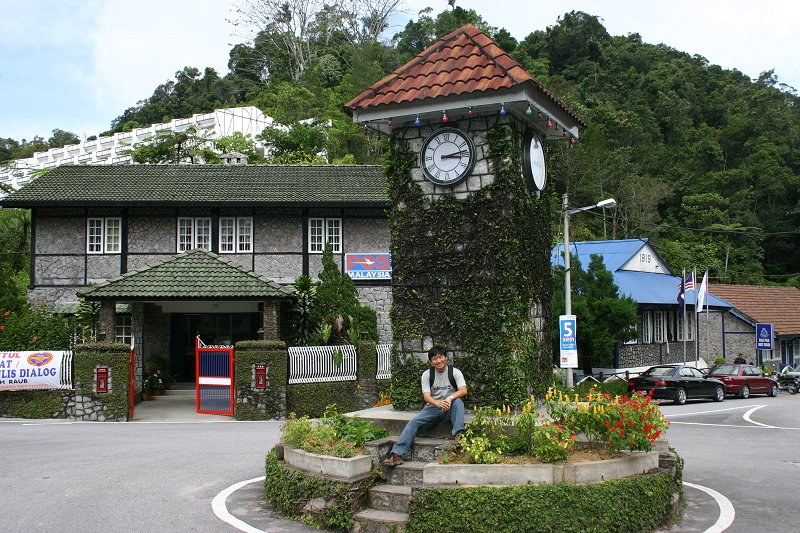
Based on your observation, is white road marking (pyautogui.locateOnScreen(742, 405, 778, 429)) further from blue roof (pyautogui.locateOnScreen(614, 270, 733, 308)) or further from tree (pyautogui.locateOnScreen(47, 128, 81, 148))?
tree (pyautogui.locateOnScreen(47, 128, 81, 148))

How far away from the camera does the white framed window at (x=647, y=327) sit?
33812 mm

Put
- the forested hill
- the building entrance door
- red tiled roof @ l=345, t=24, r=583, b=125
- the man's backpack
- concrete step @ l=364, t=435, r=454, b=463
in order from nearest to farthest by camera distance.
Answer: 1. concrete step @ l=364, t=435, r=454, b=463
2. the man's backpack
3. red tiled roof @ l=345, t=24, r=583, b=125
4. the building entrance door
5. the forested hill

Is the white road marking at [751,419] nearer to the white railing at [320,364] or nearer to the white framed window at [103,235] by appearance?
the white railing at [320,364]

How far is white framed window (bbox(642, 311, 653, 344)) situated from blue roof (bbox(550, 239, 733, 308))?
1025mm

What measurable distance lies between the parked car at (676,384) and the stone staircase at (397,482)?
1807 cm

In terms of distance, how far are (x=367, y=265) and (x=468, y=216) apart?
16.3 metres

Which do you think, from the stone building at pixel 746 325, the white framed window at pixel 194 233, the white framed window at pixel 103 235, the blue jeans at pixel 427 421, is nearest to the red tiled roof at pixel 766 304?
the stone building at pixel 746 325

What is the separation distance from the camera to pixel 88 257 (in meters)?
24.7

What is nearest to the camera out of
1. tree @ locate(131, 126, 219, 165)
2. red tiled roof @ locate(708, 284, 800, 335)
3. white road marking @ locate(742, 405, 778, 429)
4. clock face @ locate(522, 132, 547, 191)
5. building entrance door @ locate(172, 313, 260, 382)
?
clock face @ locate(522, 132, 547, 191)

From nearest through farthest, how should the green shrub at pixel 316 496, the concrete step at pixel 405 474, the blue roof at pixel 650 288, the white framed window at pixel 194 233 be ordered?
the green shrub at pixel 316 496 < the concrete step at pixel 405 474 < the white framed window at pixel 194 233 < the blue roof at pixel 650 288

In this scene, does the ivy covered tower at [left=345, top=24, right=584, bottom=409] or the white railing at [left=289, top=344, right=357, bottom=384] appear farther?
the white railing at [left=289, top=344, right=357, bottom=384]

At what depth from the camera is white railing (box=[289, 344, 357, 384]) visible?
19.4 metres

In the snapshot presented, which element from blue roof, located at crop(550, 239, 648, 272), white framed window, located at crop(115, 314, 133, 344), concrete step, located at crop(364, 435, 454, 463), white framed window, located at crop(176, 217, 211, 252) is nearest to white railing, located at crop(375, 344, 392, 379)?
white framed window, located at crop(176, 217, 211, 252)

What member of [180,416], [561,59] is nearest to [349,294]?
[180,416]
